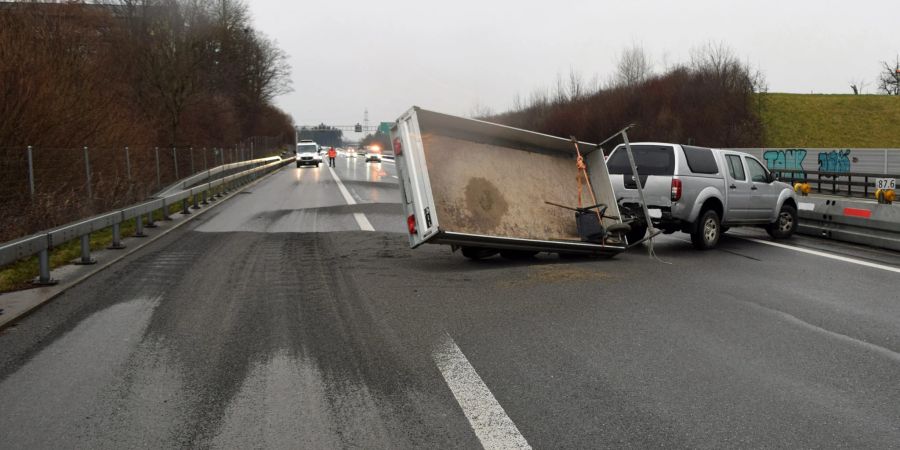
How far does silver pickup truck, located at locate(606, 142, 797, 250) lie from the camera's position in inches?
488

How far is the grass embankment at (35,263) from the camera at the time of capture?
9219 millimetres

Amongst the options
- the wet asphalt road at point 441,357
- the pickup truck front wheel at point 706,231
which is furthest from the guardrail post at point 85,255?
the pickup truck front wheel at point 706,231

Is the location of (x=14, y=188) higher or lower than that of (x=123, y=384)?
higher

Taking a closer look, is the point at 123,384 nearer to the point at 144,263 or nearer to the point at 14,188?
the point at 144,263

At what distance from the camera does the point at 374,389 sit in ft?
16.0

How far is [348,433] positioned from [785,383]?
120 inches

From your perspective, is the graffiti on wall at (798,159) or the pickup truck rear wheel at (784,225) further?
the graffiti on wall at (798,159)

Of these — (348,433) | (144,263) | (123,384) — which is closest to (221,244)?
(144,263)

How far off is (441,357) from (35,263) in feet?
27.2

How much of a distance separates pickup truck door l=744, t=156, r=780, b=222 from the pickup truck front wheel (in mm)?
1249

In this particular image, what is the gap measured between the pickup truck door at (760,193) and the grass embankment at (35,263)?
11.5 metres

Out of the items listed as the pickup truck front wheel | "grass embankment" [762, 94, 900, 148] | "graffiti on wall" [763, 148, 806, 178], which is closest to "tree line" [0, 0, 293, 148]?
the pickup truck front wheel

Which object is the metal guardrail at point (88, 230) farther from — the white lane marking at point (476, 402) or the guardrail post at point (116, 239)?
the white lane marking at point (476, 402)

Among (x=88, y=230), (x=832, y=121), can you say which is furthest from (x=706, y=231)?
(x=832, y=121)
